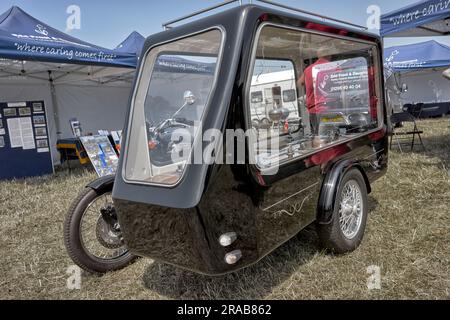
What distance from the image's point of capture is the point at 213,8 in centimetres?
232

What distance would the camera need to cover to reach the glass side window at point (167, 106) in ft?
7.39

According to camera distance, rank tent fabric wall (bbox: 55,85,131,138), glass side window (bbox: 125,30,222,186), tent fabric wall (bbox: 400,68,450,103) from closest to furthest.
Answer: glass side window (bbox: 125,30,222,186), tent fabric wall (bbox: 55,85,131,138), tent fabric wall (bbox: 400,68,450,103)

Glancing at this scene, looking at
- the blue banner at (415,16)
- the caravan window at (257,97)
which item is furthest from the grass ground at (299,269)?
the blue banner at (415,16)

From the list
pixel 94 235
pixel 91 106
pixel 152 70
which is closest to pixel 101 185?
pixel 94 235

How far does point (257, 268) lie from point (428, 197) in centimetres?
257

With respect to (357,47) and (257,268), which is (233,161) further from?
(357,47)

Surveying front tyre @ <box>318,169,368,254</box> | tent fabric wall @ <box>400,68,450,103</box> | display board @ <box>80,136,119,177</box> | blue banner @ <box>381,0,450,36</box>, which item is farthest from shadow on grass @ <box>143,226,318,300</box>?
tent fabric wall @ <box>400,68,450,103</box>

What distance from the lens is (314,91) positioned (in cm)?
402

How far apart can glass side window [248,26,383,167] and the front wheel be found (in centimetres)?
144

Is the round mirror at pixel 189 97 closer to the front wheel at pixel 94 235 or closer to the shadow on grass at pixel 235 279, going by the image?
the front wheel at pixel 94 235

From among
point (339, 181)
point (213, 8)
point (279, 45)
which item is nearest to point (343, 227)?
point (339, 181)

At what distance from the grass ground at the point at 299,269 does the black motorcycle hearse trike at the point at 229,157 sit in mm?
194

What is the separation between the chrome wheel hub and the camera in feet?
9.10

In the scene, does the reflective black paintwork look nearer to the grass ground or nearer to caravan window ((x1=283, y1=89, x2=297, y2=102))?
the grass ground
